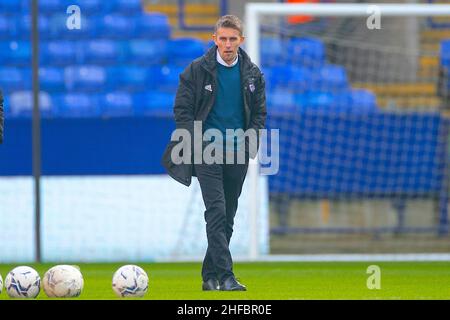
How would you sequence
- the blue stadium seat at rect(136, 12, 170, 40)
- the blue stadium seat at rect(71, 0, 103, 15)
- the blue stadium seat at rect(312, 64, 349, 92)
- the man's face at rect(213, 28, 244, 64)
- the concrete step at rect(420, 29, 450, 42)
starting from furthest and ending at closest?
the concrete step at rect(420, 29, 450, 42), the blue stadium seat at rect(136, 12, 170, 40), the blue stadium seat at rect(71, 0, 103, 15), the blue stadium seat at rect(312, 64, 349, 92), the man's face at rect(213, 28, 244, 64)

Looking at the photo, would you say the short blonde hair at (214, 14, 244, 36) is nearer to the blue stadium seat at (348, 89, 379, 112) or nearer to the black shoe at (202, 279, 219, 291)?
the black shoe at (202, 279, 219, 291)

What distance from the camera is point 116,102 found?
54.0 feet

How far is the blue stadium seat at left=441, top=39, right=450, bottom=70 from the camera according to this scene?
1669cm

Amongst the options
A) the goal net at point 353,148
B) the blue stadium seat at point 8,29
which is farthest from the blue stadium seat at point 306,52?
the blue stadium seat at point 8,29

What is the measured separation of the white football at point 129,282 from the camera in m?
8.32

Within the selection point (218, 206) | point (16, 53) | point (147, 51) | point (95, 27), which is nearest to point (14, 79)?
point (16, 53)

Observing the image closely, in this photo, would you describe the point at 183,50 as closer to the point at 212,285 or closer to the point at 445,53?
the point at 445,53

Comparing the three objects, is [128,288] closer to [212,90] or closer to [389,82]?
[212,90]

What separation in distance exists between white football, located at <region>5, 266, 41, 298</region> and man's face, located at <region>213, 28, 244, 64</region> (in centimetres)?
197

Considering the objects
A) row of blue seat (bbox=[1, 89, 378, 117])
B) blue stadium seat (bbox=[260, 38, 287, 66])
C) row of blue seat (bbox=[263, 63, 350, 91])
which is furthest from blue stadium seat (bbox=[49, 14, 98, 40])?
row of blue seat (bbox=[263, 63, 350, 91])

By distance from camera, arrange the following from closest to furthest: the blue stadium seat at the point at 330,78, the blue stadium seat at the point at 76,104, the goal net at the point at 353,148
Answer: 1. the goal net at the point at 353,148
2. the blue stadium seat at the point at 76,104
3. the blue stadium seat at the point at 330,78

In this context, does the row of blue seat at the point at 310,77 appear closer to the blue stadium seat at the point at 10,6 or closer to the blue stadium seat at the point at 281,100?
the blue stadium seat at the point at 281,100

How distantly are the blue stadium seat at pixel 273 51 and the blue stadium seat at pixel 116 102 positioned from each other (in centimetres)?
188

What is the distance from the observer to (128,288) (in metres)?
8.32
